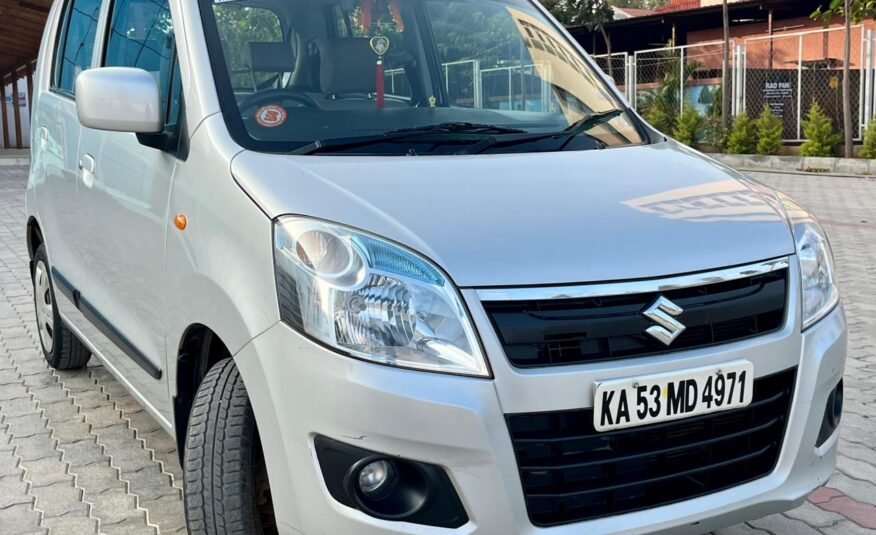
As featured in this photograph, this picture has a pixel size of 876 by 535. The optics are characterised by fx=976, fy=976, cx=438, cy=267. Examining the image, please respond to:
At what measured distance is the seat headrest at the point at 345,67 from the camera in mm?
2992

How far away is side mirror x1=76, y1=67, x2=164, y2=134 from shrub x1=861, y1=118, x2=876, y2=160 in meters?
14.6

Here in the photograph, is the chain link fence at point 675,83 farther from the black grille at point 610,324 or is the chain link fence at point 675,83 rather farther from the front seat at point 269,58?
the black grille at point 610,324

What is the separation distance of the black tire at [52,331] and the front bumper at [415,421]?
282 cm

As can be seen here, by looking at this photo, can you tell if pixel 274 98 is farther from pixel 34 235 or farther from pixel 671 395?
pixel 34 235

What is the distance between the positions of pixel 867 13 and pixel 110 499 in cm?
1572

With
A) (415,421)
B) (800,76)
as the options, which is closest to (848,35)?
(800,76)

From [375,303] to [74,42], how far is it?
2729mm

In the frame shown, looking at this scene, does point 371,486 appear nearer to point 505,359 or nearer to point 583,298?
point 505,359

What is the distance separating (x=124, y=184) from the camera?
10.1 ft

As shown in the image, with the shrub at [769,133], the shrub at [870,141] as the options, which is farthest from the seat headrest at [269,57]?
the shrub at [769,133]

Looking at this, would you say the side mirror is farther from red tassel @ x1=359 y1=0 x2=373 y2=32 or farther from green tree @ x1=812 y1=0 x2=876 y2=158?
green tree @ x1=812 y1=0 x2=876 y2=158

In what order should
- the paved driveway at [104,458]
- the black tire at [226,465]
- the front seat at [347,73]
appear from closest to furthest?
the black tire at [226,465] → the front seat at [347,73] → the paved driveway at [104,458]

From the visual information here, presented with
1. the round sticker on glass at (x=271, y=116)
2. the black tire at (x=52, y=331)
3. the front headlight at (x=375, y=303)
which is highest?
the round sticker on glass at (x=271, y=116)

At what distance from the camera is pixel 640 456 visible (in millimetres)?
2123
